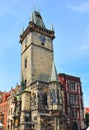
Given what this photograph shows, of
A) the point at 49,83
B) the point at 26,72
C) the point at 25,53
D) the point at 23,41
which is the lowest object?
the point at 49,83

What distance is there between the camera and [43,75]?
5862 cm

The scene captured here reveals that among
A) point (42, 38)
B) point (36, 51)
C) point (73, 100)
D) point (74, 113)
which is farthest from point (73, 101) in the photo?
point (42, 38)

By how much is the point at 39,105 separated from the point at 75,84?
1870 centimetres

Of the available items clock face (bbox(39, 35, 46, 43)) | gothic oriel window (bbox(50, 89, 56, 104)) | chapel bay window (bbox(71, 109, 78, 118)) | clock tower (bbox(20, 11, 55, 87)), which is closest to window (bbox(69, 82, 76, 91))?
chapel bay window (bbox(71, 109, 78, 118))

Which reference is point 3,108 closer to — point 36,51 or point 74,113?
point 74,113

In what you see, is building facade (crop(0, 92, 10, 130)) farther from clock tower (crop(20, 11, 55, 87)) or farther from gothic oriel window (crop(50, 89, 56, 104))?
gothic oriel window (crop(50, 89, 56, 104))

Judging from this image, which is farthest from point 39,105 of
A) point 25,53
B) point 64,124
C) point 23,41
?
point 23,41

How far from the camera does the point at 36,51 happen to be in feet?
200

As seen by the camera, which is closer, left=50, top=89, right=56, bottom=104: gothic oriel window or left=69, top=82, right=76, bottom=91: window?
left=50, top=89, right=56, bottom=104: gothic oriel window

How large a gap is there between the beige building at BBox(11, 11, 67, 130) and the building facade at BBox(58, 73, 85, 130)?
552 cm

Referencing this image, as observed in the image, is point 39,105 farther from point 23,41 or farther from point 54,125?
point 23,41

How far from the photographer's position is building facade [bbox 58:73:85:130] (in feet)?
200

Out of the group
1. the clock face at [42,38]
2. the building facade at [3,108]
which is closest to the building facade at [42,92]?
the clock face at [42,38]

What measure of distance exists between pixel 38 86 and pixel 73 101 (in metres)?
15.5
